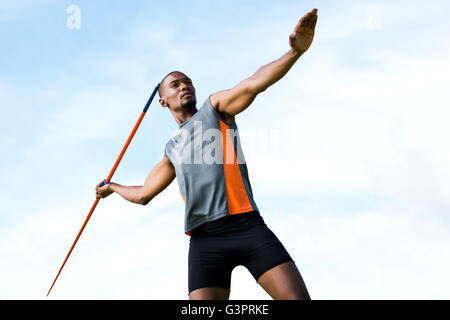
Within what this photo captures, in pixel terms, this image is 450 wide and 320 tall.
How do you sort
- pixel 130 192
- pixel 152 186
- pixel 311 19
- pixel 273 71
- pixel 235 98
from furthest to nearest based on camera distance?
pixel 130 192, pixel 152 186, pixel 235 98, pixel 273 71, pixel 311 19

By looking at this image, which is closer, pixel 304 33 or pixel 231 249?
pixel 304 33

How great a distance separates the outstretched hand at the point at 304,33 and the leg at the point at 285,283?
1.85 m

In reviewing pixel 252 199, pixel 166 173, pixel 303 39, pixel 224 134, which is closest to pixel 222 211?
pixel 252 199

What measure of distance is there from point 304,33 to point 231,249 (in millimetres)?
1985

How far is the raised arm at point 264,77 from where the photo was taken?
154 inches

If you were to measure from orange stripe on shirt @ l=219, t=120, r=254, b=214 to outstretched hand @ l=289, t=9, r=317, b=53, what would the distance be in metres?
1.07

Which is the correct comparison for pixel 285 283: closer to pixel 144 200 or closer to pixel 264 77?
pixel 264 77

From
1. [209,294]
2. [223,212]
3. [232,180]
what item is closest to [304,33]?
[232,180]

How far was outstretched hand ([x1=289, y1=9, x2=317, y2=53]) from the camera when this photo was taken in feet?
12.8

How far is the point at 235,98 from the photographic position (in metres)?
4.39

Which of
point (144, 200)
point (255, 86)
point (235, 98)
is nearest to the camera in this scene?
point (255, 86)

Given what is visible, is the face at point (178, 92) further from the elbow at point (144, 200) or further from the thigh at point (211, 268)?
the thigh at point (211, 268)

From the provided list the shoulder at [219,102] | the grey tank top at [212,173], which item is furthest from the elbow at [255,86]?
the grey tank top at [212,173]
